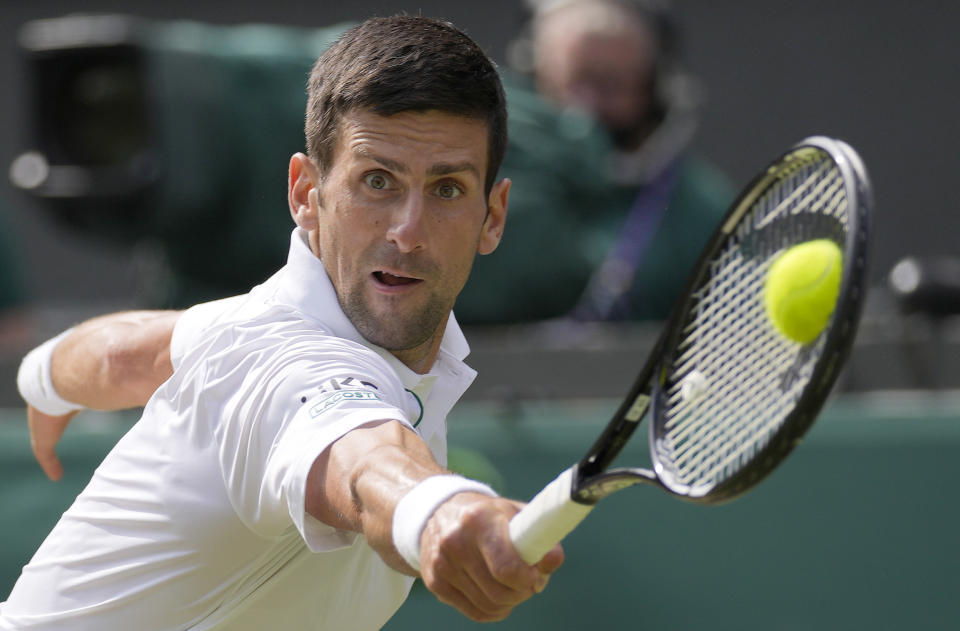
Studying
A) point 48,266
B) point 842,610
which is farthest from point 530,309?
point 48,266

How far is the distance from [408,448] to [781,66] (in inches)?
210

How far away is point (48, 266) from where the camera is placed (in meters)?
6.85

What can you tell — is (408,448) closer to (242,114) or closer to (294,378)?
(294,378)

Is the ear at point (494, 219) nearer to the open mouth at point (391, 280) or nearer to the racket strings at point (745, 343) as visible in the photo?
the open mouth at point (391, 280)

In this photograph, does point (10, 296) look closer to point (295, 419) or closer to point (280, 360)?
point (280, 360)

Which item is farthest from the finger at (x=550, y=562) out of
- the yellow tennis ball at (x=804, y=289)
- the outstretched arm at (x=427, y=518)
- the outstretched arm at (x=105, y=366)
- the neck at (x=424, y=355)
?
the outstretched arm at (x=105, y=366)

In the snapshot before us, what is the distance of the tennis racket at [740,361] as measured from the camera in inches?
60.9

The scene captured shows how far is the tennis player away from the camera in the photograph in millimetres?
1699

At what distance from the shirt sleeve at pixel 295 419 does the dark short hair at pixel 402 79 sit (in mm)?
340

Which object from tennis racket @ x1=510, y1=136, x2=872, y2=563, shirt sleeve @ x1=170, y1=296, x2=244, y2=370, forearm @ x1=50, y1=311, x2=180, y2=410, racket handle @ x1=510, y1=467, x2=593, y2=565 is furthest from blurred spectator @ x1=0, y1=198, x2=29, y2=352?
racket handle @ x1=510, y1=467, x2=593, y2=565

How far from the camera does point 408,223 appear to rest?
186 centimetres

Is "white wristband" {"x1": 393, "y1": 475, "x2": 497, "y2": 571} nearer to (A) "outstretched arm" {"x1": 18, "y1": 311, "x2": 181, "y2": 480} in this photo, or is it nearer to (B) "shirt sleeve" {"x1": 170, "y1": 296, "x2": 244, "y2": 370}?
→ (B) "shirt sleeve" {"x1": 170, "y1": 296, "x2": 244, "y2": 370}

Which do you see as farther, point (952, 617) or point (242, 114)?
point (242, 114)

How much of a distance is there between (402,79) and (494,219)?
35 cm
